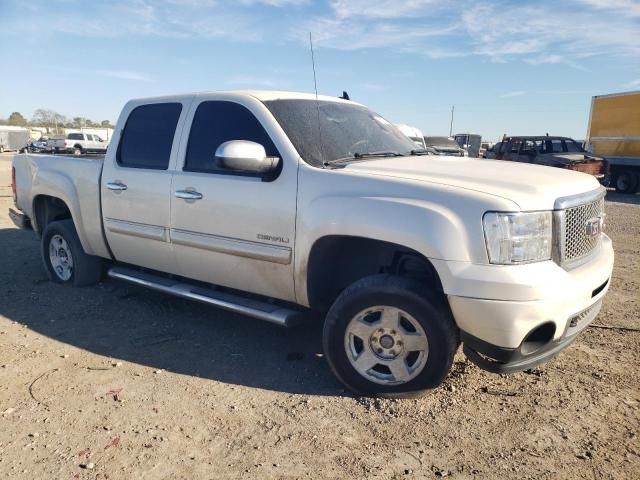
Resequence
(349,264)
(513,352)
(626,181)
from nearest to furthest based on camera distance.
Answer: (513,352) < (349,264) < (626,181)

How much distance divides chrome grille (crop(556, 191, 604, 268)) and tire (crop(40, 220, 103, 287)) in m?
4.58

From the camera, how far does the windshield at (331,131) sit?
3.65m

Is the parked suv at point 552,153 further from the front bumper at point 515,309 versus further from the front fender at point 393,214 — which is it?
the front fender at point 393,214

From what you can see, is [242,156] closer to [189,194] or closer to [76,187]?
[189,194]

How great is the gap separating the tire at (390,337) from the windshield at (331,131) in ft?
3.33

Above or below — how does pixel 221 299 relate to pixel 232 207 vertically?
below

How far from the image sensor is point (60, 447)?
275 cm

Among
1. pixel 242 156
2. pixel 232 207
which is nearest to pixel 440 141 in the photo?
pixel 232 207

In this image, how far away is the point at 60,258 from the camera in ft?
Result: 18.6

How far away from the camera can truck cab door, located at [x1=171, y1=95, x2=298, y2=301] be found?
3.52m

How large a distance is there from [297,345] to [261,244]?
1.00 metres

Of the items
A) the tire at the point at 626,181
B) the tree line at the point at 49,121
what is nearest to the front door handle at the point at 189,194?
the tire at the point at 626,181

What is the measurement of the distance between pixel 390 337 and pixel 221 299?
55.6 inches

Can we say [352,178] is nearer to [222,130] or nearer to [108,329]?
[222,130]
